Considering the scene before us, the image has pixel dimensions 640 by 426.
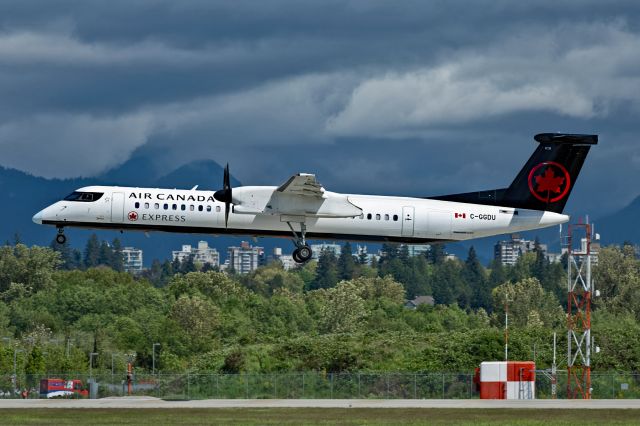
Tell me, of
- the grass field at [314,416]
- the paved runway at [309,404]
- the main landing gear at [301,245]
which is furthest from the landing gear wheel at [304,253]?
the grass field at [314,416]

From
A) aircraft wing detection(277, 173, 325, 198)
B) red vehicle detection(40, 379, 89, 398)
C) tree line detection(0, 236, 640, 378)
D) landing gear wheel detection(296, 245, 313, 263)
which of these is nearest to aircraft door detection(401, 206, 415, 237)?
aircraft wing detection(277, 173, 325, 198)

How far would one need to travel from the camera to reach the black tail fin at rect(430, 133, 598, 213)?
7556 cm

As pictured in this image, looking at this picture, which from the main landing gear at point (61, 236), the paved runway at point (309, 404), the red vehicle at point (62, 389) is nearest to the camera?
the paved runway at point (309, 404)

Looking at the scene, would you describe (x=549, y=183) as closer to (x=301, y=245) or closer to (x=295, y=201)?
(x=301, y=245)

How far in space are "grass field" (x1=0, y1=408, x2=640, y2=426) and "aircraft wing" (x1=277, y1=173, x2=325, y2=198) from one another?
462 inches

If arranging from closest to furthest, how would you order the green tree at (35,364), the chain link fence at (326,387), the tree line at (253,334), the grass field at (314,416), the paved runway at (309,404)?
the grass field at (314,416) → the paved runway at (309,404) → the chain link fence at (326,387) → the tree line at (253,334) → the green tree at (35,364)

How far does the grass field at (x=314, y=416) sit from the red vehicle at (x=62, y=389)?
1864 centimetres

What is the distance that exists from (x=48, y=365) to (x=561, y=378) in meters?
50.5

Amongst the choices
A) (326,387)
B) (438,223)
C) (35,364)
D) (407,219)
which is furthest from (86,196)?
(35,364)

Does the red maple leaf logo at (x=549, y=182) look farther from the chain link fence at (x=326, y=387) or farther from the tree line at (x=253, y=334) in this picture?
the tree line at (x=253, y=334)

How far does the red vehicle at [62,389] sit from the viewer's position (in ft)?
279

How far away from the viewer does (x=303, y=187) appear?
2808 inches

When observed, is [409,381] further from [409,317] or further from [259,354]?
[409,317]

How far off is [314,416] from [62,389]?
31.1 meters
